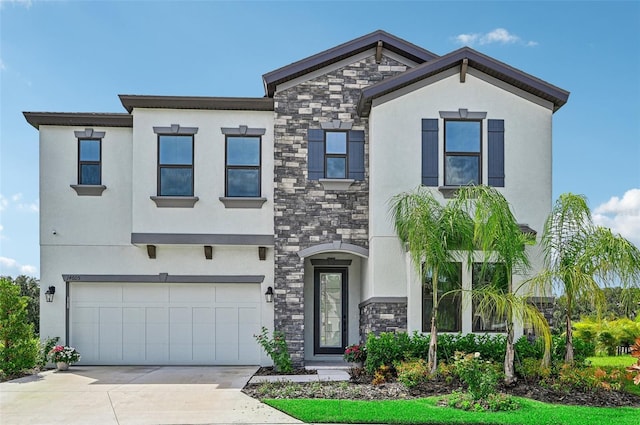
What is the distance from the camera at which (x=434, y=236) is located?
39.1 ft

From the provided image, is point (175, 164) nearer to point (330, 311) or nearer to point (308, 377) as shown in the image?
point (330, 311)

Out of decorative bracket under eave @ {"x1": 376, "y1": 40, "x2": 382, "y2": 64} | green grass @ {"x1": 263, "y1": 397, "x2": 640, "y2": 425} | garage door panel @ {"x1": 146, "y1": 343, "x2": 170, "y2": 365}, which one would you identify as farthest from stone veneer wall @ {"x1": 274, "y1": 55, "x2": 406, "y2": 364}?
green grass @ {"x1": 263, "y1": 397, "x2": 640, "y2": 425}

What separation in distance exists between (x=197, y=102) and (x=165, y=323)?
5681mm

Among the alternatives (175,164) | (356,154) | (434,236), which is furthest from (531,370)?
(175,164)

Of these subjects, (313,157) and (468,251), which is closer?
(468,251)

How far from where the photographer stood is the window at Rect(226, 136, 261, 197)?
1492 centimetres

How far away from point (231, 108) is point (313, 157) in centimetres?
241

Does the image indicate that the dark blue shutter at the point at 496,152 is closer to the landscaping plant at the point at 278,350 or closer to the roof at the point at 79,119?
the landscaping plant at the point at 278,350

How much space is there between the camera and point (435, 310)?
1217 centimetres

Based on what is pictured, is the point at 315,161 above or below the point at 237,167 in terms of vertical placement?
above

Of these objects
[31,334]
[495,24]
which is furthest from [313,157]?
[31,334]

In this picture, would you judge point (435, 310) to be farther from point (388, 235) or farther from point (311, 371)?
point (311, 371)

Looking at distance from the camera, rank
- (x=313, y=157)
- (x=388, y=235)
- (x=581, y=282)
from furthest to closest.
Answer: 1. (x=313, y=157)
2. (x=388, y=235)
3. (x=581, y=282)

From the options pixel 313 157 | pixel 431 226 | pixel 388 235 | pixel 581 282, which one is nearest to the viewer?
pixel 581 282
